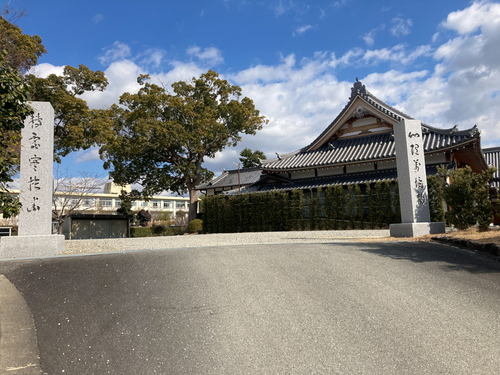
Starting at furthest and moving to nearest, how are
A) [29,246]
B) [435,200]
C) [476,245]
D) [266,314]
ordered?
[435,200], [29,246], [476,245], [266,314]

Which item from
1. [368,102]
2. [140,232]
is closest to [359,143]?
[368,102]

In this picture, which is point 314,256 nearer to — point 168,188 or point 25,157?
point 25,157

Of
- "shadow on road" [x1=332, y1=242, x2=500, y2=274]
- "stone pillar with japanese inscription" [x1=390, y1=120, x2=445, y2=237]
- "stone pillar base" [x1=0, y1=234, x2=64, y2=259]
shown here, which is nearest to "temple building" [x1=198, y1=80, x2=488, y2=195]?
"stone pillar with japanese inscription" [x1=390, y1=120, x2=445, y2=237]

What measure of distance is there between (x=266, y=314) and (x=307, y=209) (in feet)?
51.4

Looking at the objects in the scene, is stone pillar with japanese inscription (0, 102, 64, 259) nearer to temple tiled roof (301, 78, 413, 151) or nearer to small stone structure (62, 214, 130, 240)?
small stone structure (62, 214, 130, 240)

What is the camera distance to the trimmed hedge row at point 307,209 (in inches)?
663

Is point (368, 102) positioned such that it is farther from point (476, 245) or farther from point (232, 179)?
point (232, 179)

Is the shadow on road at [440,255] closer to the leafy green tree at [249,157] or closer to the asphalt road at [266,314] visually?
the asphalt road at [266,314]

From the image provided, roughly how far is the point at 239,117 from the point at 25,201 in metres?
20.5

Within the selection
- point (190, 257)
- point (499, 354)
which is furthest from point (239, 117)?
point (499, 354)

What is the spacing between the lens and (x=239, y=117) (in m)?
27.7

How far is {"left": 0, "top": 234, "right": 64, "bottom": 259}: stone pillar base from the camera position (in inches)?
328

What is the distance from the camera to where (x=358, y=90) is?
20609mm

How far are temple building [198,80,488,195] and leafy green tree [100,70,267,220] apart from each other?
5.95 m
